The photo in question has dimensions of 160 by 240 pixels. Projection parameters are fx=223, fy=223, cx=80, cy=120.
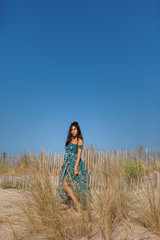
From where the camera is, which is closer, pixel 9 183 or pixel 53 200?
pixel 53 200

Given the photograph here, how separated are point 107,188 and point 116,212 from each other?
1.33 feet

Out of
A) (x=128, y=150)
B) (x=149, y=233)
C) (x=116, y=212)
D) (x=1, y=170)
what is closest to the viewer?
(x=149, y=233)

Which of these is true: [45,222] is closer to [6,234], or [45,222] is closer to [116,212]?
[6,234]

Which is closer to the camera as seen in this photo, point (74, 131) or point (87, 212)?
point (87, 212)

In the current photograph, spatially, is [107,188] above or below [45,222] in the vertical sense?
above

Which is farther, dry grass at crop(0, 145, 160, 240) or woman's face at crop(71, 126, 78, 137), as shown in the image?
woman's face at crop(71, 126, 78, 137)

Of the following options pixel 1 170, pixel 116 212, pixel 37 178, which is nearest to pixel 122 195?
pixel 116 212

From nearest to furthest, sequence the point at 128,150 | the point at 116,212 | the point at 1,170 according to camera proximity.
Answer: the point at 116,212 → the point at 128,150 → the point at 1,170

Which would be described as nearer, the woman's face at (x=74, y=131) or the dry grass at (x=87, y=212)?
the dry grass at (x=87, y=212)

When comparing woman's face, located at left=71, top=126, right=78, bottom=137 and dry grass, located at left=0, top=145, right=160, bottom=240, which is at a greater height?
woman's face, located at left=71, top=126, right=78, bottom=137

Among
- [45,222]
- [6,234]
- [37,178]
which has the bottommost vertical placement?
[6,234]

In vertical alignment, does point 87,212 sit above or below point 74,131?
below

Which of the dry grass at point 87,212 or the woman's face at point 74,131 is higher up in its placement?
the woman's face at point 74,131

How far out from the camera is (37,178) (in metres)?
2.88
